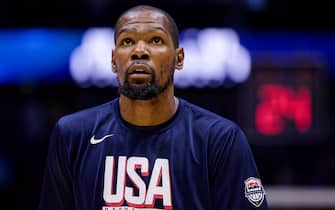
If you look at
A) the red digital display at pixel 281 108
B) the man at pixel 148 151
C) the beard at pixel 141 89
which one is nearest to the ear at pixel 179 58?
the man at pixel 148 151

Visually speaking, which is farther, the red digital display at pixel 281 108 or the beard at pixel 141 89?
the red digital display at pixel 281 108

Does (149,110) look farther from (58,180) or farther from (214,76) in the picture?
(214,76)

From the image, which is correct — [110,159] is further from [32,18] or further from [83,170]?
[32,18]

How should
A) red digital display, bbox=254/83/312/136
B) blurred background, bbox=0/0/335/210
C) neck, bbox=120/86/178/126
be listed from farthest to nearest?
blurred background, bbox=0/0/335/210
red digital display, bbox=254/83/312/136
neck, bbox=120/86/178/126

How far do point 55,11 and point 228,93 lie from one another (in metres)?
1.68

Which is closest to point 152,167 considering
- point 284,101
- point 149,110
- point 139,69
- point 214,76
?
point 149,110

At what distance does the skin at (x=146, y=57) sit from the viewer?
97.3 inches

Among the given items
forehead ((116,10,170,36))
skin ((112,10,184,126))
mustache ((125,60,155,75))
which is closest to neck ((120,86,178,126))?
skin ((112,10,184,126))

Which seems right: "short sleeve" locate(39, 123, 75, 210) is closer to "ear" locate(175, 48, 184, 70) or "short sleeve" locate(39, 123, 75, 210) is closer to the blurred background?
"ear" locate(175, 48, 184, 70)

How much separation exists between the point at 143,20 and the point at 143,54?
121 mm

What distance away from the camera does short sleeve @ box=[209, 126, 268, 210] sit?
8.02ft

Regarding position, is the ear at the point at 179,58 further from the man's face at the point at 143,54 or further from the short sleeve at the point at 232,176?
the short sleeve at the point at 232,176

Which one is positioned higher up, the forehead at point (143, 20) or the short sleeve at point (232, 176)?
the forehead at point (143, 20)

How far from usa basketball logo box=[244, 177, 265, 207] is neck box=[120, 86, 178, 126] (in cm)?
34
